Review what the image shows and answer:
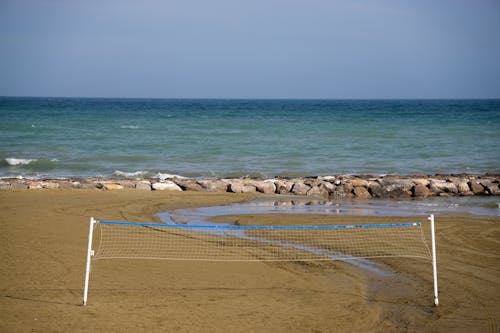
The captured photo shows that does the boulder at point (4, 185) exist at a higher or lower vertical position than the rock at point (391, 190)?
lower

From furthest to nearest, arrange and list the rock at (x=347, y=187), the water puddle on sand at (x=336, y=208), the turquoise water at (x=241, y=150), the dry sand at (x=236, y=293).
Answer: the turquoise water at (x=241, y=150) < the rock at (x=347, y=187) < the water puddle on sand at (x=336, y=208) < the dry sand at (x=236, y=293)

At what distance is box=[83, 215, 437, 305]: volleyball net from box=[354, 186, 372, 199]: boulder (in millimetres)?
5379

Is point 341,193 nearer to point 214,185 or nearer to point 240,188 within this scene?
point 240,188

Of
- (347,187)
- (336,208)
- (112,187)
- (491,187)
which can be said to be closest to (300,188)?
(347,187)

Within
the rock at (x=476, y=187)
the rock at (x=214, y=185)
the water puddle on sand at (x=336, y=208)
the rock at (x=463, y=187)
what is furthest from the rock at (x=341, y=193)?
the rock at (x=476, y=187)

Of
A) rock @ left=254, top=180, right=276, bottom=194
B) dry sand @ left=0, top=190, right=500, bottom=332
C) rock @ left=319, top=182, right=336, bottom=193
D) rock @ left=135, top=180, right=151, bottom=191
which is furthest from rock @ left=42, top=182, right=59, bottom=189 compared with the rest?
rock @ left=319, top=182, right=336, bottom=193

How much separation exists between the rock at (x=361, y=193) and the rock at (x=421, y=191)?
163 cm

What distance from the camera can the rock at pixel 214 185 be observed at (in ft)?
66.3

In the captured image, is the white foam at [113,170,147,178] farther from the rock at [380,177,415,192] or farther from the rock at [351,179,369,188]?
the rock at [380,177,415,192]

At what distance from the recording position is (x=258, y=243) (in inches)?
497

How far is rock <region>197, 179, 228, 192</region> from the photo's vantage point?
20.2m

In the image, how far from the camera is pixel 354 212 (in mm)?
16406

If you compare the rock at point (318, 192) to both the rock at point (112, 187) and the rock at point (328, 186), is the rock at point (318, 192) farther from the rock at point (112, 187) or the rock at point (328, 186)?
the rock at point (112, 187)

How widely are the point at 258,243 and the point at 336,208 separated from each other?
16.4 ft
